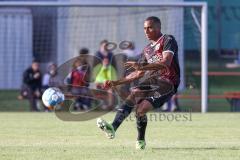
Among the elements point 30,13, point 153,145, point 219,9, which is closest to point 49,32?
point 30,13

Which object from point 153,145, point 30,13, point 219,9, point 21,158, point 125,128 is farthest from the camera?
point 219,9

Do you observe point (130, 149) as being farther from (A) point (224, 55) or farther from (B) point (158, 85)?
(A) point (224, 55)

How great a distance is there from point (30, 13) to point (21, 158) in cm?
1602

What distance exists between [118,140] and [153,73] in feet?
5.91

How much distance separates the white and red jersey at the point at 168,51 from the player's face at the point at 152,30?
0.09 m

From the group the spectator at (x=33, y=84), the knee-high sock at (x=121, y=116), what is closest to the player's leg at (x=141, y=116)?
the knee-high sock at (x=121, y=116)

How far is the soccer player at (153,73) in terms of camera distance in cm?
1074

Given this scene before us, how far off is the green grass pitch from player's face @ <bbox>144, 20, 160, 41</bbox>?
1551mm

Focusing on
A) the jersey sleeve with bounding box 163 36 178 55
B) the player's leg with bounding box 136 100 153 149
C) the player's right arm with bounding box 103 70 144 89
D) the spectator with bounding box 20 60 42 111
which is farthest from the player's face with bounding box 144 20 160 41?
the spectator with bounding box 20 60 42 111

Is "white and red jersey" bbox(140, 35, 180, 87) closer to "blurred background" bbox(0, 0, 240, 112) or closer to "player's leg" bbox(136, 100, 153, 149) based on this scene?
"player's leg" bbox(136, 100, 153, 149)

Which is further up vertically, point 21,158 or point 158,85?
point 158,85

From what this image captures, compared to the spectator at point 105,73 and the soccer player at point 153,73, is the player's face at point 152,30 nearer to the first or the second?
the soccer player at point 153,73

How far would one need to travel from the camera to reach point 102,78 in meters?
21.3

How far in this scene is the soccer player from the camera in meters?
10.7
